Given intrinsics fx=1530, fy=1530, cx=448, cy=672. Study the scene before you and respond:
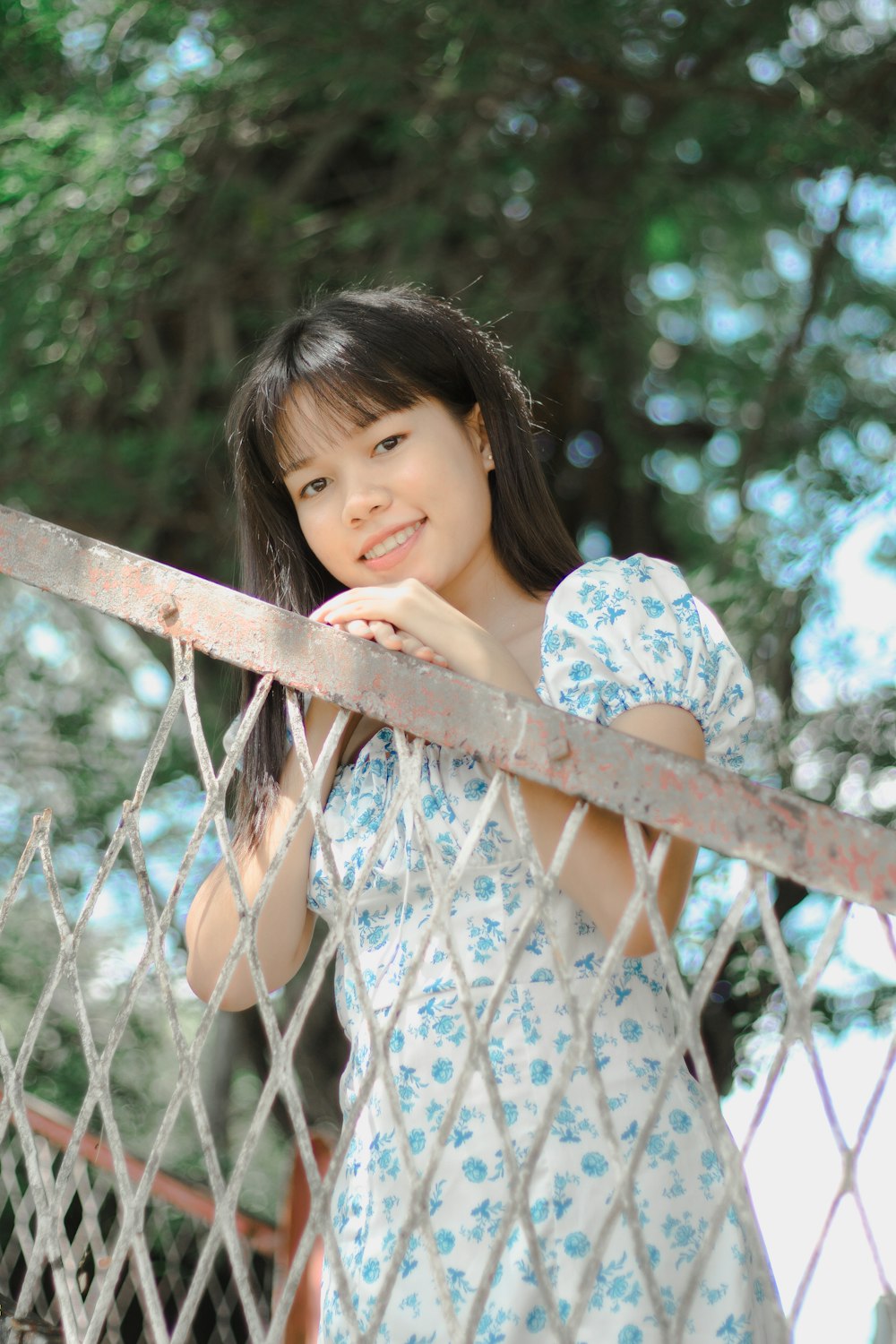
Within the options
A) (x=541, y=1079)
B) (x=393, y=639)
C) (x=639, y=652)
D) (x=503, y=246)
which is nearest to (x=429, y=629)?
(x=393, y=639)

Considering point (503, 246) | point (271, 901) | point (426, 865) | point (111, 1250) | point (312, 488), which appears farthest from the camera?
point (503, 246)

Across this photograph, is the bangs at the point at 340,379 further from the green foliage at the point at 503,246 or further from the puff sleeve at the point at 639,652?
the green foliage at the point at 503,246

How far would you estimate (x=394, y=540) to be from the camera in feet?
5.55

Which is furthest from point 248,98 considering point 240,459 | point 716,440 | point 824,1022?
point 824,1022

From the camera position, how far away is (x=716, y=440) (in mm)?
4781

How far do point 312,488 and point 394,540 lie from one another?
0.44 feet

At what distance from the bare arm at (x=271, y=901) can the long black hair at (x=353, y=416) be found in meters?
0.03

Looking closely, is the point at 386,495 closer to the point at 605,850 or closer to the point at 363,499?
the point at 363,499

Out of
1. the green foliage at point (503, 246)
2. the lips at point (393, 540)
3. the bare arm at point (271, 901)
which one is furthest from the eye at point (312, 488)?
the green foliage at point (503, 246)

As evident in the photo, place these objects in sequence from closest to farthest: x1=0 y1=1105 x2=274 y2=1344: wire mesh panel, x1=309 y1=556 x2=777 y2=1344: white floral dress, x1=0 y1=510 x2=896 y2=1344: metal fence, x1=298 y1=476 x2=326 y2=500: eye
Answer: x1=0 y1=510 x2=896 y2=1344: metal fence < x1=309 y1=556 x2=777 y2=1344: white floral dress < x1=298 y1=476 x2=326 y2=500: eye < x1=0 y1=1105 x2=274 y2=1344: wire mesh panel

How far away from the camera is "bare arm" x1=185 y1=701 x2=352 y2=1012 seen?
5.41 feet

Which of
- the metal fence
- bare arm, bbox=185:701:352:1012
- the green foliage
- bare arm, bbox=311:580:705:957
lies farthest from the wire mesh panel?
bare arm, bbox=311:580:705:957

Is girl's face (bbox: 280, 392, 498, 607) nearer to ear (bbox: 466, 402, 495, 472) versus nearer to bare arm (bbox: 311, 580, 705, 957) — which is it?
ear (bbox: 466, 402, 495, 472)

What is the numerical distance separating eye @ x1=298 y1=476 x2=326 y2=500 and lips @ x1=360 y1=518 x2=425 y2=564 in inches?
4.3
